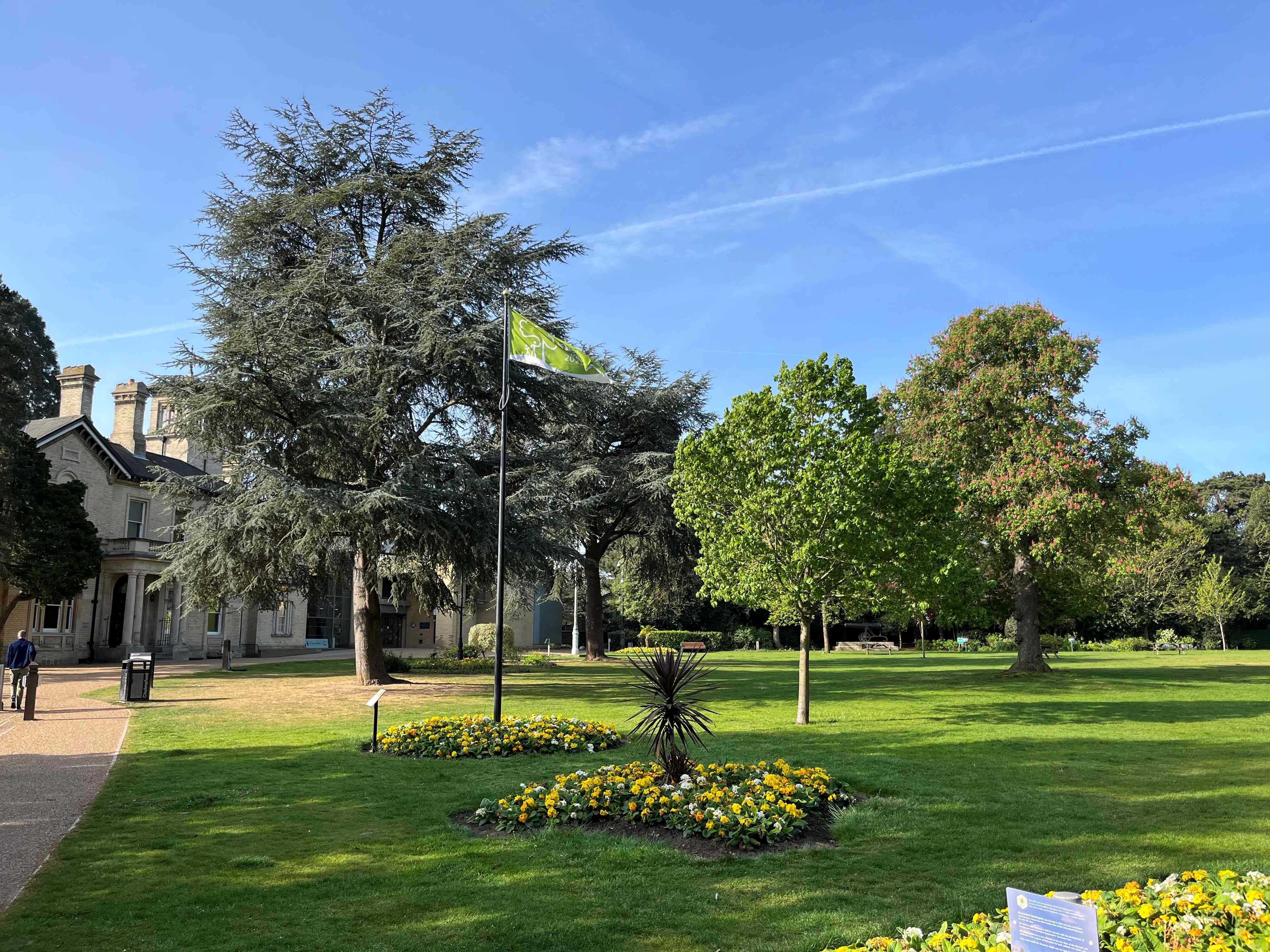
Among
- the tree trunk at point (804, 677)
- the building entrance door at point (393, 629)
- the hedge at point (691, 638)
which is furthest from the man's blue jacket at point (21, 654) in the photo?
the building entrance door at point (393, 629)

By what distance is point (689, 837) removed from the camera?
24.9ft

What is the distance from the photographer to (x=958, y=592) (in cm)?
1788

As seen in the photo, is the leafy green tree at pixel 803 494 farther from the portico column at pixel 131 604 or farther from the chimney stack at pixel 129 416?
the chimney stack at pixel 129 416

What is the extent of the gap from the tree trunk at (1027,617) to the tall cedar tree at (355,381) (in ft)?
51.2

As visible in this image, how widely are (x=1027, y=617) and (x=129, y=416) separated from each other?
39194 mm

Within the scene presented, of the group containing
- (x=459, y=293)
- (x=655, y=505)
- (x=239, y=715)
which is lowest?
(x=239, y=715)

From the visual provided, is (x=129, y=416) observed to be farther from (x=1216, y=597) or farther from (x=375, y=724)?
(x=1216, y=597)

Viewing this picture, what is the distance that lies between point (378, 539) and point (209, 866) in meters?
14.1

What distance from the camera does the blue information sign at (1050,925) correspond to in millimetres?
3383

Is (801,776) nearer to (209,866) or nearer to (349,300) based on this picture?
(209,866)

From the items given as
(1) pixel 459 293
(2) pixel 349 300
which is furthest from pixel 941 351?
(2) pixel 349 300

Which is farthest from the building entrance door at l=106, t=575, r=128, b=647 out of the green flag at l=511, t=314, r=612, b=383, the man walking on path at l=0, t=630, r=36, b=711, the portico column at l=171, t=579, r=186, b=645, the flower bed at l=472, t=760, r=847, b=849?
the flower bed at l=472, t=760, r=847, b=849

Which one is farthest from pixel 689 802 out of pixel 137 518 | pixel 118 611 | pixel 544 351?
pixel 137 518

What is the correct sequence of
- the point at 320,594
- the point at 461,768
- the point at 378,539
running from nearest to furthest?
1. the point at 461,768
2. the point at 378,539
3. the point at 320,594
